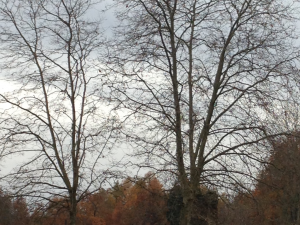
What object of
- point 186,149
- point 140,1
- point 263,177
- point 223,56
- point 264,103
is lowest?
point 263,177

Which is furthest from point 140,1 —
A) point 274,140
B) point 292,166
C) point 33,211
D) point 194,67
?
point 33,211

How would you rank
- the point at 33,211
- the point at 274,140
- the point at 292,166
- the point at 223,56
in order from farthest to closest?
the point at 33,211 < the point at 292,166 < the point at 223,56 < the point at 274,140

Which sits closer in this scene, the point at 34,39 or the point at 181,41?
the point at 181,41

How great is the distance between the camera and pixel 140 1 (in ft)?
35.2

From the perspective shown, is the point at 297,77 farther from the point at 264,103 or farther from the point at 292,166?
the point at 292,166

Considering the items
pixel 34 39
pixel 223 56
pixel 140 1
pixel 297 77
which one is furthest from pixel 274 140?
pixel 34 39

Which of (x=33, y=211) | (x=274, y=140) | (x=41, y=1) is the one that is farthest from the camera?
(x=41, y=1)

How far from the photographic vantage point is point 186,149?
10750 millimetres

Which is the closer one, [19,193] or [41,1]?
[19,193]

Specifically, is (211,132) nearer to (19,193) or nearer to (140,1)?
(140,1)

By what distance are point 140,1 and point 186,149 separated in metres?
3.67

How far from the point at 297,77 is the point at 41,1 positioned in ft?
27.9

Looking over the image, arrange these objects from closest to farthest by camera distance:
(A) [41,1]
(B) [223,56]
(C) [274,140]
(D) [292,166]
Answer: (C) [274,140]
(B) [223,56]
(D) [292,166]
(A) [41,1]

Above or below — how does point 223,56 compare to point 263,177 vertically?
above
